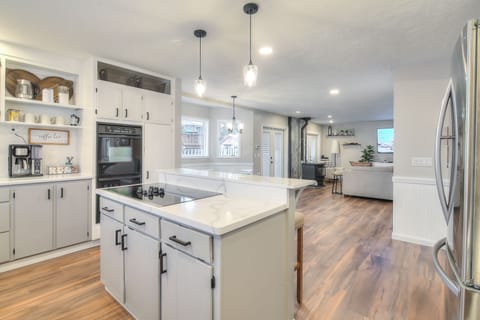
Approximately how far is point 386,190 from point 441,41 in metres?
4.20

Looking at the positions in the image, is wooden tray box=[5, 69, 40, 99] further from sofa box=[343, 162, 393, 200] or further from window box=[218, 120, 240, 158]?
sofa box=[343, 162, 393, 200]

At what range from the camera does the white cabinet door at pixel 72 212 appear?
114 inches

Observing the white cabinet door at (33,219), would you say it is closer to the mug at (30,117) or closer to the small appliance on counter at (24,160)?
the small appliance on counter at (24,160)

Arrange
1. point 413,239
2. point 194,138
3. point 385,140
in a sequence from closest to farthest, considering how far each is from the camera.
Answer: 1. point 413,239
2. point 194,138
3. point 385,140

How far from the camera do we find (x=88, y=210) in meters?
3.14

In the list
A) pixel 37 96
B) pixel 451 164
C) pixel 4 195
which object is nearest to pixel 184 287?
pixel 451 164

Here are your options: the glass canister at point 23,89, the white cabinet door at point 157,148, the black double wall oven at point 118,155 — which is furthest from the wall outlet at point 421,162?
the glass canister at point 23,89

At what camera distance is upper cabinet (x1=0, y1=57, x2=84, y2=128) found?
2.87 meters

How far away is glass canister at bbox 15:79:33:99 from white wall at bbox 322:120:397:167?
33.5ft

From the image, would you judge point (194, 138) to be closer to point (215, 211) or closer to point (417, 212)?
point (417, 212)

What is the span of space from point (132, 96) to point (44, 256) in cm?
228

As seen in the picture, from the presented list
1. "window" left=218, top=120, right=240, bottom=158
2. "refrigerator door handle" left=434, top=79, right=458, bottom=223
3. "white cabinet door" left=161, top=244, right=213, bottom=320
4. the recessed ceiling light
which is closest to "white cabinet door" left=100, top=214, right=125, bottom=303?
"white cabinet door" left=161, top=244, right=213, bottom=320

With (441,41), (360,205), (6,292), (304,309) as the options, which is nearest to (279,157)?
(360,205)

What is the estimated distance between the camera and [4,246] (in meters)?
2.53
